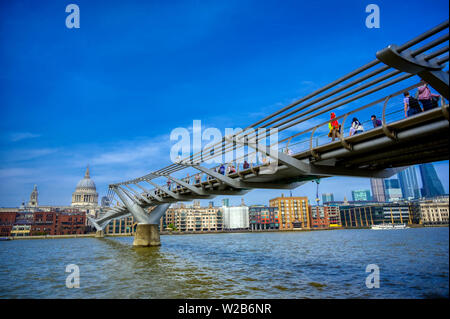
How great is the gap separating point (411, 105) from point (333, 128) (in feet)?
10.4

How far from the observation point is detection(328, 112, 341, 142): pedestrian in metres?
11.4

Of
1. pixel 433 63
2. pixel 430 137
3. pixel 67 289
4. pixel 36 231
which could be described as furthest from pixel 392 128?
pixel 36 231

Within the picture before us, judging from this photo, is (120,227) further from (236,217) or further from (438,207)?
(438,207)

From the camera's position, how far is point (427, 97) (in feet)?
27.3

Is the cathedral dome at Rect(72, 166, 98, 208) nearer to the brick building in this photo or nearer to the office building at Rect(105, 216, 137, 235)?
the office building at Rect(105, 216, 137, 235)

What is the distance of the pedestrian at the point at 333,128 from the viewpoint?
11375mm

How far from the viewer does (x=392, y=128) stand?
31.2 ft

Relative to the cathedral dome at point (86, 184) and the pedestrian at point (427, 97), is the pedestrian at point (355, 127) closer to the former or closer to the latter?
the pedestrian at point (427, 97)

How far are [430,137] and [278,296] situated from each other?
24.9ft

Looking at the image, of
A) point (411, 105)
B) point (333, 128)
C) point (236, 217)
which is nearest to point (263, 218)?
point (236, 217)

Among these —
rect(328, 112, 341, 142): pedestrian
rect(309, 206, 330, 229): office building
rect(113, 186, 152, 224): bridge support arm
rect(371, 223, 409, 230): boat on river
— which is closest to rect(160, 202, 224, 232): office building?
rect(309, 206, 330, 229): office building

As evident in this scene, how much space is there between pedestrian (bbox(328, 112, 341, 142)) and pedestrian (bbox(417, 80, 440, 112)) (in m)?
3.14

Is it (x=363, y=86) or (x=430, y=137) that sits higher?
(x=363, y=86)
